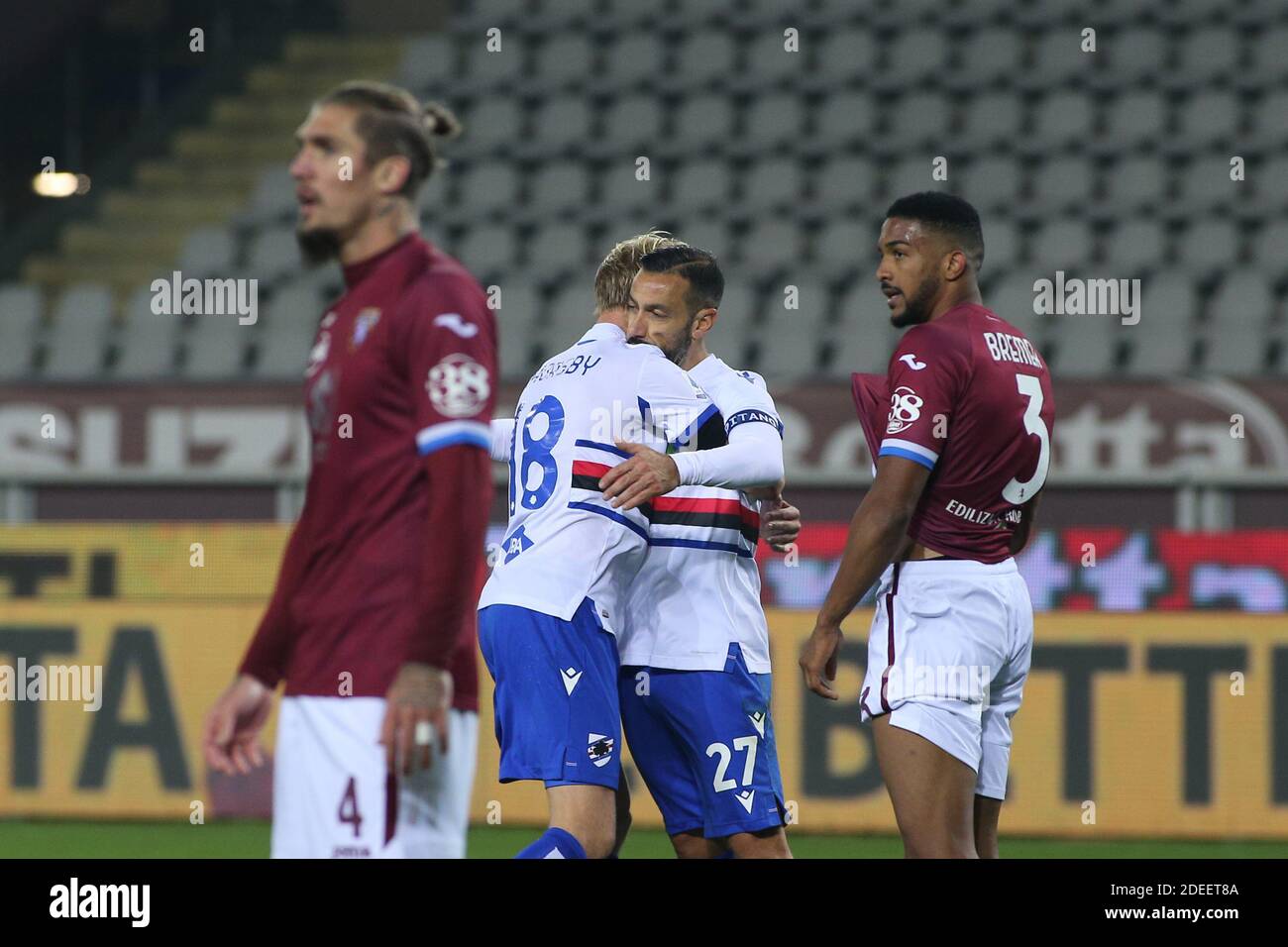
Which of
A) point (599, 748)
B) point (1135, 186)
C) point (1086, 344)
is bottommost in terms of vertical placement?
point (599, 748)

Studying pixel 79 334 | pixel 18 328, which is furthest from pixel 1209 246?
pixel 18 328

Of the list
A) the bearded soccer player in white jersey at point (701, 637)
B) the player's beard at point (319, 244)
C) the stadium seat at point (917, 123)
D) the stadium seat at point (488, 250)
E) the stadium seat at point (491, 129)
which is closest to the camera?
the player's beard at point (319, 244)

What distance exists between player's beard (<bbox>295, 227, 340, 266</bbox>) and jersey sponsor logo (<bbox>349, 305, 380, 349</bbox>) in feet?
0.58

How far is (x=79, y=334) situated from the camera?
1301cm

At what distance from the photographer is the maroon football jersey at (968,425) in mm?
4336

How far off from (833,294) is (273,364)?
3875mm

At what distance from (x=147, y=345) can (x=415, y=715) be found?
10122mm

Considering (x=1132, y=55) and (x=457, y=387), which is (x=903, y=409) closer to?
(x=457, y=387)

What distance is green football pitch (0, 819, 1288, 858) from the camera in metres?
7.52

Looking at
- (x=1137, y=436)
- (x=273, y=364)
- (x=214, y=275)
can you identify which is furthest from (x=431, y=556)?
(x=214, y=275)

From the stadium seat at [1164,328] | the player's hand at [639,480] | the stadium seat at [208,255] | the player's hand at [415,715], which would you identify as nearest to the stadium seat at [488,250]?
the stadium seat at [208,255]

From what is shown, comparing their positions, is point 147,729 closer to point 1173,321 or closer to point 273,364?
point 273,364

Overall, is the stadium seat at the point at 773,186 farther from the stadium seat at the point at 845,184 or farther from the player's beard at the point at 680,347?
the player's beard at the point at 680,347

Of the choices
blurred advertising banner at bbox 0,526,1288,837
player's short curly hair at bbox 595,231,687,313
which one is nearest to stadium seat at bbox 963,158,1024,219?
blurred advertising banner at bbox 0,526,1288,837
